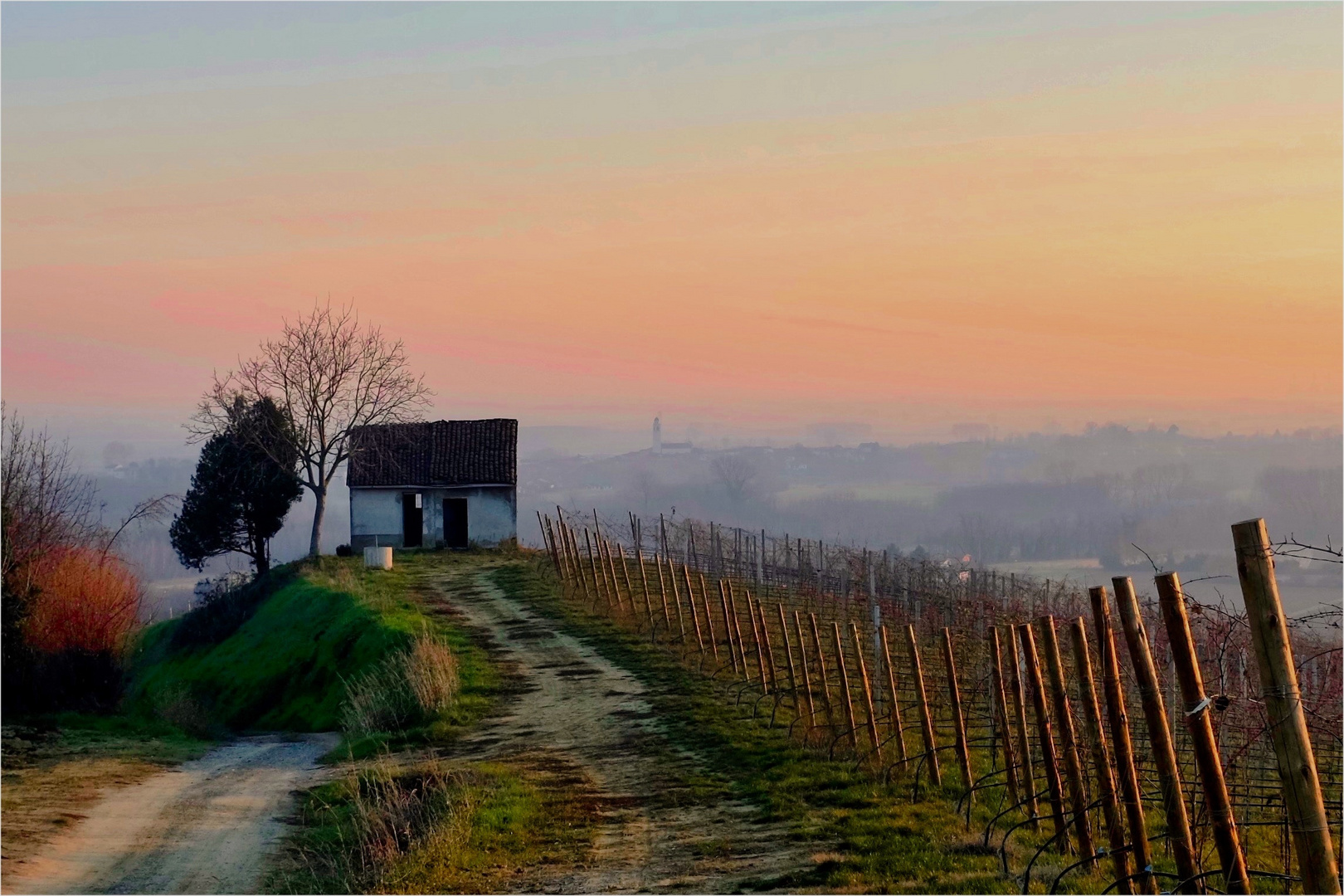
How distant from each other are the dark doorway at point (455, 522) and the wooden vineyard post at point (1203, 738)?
132 ft

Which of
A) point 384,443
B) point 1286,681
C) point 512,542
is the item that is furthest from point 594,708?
point 384,443

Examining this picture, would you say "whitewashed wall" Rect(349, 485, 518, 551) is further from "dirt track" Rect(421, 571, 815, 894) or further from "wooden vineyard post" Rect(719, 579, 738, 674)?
"wooden vineyard post" Rect(719, 579, 738, 674)

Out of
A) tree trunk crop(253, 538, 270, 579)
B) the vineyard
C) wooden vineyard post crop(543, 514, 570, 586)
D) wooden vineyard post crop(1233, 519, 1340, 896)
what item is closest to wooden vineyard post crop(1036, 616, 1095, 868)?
the vineyard

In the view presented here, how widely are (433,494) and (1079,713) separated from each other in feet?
102

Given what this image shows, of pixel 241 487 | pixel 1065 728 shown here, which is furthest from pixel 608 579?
pixel 1065 728

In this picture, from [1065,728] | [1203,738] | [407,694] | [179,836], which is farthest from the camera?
[407,694]

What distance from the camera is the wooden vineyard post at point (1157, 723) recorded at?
7.91m

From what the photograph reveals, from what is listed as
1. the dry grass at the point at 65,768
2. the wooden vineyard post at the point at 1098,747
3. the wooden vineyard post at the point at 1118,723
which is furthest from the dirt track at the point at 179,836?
the wooden vineyard post at the point at 1118,723

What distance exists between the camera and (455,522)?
46.3m

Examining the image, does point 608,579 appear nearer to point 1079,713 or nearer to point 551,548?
point 551,548

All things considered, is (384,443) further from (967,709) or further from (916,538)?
(916,538)

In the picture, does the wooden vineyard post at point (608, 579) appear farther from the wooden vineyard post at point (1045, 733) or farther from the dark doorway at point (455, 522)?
the wooden vineyard post at point (1045, 733)

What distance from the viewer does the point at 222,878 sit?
12.5 m

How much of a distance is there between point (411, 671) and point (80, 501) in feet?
28.7
